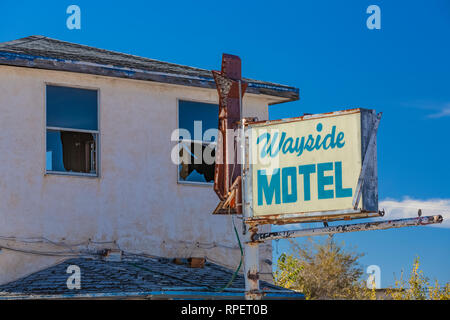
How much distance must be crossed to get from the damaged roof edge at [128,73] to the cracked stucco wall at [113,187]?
321 mm

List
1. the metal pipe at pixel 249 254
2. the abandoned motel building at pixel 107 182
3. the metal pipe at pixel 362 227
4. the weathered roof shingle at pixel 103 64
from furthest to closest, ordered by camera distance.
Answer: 1. the weathered roof shingle at pixel 103 64
2. the abandoned motel building at pixel 107 182
3. the metal pipe at pixel 249 254
4. the metal pipe at pixel 362 227

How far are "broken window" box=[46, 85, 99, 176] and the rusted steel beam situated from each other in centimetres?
371

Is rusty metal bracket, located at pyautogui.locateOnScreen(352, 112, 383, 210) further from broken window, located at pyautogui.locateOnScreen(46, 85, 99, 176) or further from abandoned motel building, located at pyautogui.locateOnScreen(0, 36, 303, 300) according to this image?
broken window, located at pyautogui.locateOnScreen(46, 85, 99, 176)

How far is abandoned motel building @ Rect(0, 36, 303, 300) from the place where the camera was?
1734cm

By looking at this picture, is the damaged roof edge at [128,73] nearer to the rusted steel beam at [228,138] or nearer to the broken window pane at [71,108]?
the broken window pane at [71,108]

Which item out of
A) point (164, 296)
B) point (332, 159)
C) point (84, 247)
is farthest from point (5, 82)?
point (332, 159)

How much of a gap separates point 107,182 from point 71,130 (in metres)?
1.35

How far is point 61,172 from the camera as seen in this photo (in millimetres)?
18172

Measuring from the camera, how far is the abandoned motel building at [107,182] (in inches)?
683

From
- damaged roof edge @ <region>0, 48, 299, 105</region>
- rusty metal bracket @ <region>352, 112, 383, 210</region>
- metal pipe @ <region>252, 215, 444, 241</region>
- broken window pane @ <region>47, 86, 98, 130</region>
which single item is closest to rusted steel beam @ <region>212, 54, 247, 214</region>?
metal pipe @ <region>252, 215, 444, 241</region>

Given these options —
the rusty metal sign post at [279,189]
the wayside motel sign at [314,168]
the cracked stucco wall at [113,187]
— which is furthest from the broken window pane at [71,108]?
the wayside motel sign at [314,168]

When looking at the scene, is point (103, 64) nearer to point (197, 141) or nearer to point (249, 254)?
point (197, 141)

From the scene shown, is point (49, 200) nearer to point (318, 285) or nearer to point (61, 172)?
point (61, 172)

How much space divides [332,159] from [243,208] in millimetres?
1816
